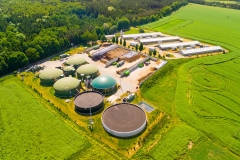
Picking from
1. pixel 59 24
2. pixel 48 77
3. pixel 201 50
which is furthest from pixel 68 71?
pixel 201 50

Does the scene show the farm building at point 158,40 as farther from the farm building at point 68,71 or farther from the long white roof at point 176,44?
the farm building at point 68,71

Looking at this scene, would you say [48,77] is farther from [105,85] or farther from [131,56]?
[131,56]

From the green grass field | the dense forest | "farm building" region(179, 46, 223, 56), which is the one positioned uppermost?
the dense forest

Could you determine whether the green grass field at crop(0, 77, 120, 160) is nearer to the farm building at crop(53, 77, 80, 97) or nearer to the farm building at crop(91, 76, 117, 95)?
the farm building at crop(53, 77, 80, 97)

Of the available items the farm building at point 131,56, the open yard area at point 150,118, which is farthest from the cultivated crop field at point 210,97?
the farm building at point 131,56

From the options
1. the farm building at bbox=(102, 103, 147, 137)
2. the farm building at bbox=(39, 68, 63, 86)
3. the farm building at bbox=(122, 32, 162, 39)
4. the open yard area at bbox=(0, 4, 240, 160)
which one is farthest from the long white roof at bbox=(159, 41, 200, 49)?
the farm building at bbox=(39, 68, 63, 86)

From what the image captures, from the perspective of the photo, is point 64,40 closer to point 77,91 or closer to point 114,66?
point 114,66

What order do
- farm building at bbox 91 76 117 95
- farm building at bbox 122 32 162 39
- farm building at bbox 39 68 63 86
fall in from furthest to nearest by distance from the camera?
farm building at bbox 122 32 162 39 → farm building at bbox 39 68 63 86 → farm building at bbox 91 76 117 95
